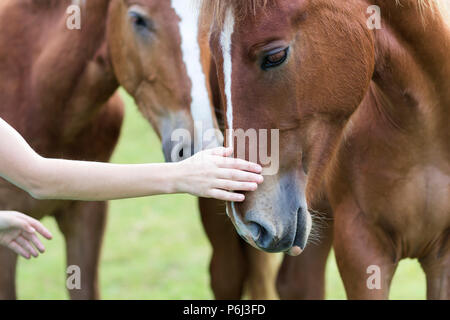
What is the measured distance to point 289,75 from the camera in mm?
2377

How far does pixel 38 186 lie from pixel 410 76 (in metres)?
1.29

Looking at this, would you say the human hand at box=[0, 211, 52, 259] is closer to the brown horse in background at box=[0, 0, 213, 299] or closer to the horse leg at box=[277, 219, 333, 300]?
the brown horse in background at box=[0, 0, 213, 299]

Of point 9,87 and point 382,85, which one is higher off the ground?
point 9,87

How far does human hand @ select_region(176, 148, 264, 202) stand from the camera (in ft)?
7.34

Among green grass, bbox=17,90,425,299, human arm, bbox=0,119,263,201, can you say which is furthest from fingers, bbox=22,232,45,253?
green grass, bbox=17,90,425,299

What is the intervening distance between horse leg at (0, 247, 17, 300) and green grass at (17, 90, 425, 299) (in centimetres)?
177

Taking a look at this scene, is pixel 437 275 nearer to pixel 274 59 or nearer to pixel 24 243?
pixel 274 59

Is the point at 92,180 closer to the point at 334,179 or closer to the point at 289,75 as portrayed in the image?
the point at 289,75

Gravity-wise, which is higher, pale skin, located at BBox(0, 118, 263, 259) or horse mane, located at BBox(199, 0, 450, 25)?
horse mane, located at BBox(199, 0, 450, 25)

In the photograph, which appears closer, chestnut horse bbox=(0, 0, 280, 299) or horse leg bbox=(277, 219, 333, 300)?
chestnut horse bbox=(0, 0, 280, 299)

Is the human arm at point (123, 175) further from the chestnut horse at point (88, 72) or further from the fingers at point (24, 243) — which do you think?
the chestnut horse at point (88, 72)

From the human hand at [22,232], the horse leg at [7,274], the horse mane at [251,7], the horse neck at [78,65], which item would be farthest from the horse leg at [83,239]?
the horse mane at [251,7]

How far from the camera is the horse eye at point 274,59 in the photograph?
2.35 meters
